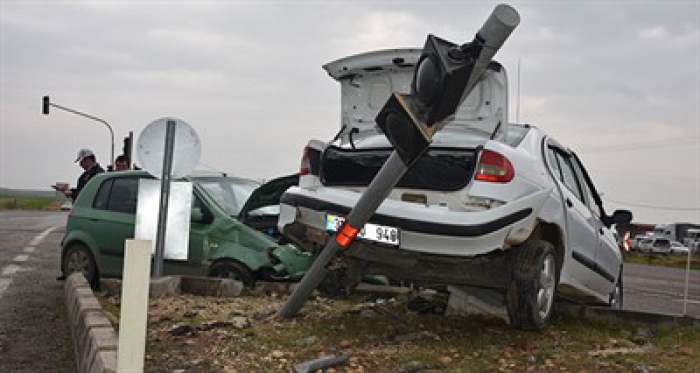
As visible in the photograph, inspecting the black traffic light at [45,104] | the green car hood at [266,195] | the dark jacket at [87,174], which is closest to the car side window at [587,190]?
the green car hood at [266,195]

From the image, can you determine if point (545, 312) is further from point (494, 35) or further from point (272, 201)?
point (272, 201)

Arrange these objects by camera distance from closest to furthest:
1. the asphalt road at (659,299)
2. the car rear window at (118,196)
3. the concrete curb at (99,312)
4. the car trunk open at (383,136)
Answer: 1. the concrete curb at (99,312)
2. the car trunk open at (383,136)
3. the car rear window at (118,196)
4. the asphalt road at (659,299)

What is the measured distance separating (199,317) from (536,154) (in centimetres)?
300

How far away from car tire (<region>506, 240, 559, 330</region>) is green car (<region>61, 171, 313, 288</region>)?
3431mm

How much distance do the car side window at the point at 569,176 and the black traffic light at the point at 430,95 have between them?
2.85 meters

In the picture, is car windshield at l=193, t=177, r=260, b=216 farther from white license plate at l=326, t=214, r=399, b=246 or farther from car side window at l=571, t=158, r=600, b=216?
white license plate at l=326, t=214, r=399, b=246

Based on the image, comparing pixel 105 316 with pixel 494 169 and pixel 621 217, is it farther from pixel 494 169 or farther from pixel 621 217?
pixel 621 217

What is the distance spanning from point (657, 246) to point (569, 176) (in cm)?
5579

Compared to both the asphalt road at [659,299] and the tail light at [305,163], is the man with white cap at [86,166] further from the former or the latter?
the asphalt road at [659,299]

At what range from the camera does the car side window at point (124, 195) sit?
10195 millimetres

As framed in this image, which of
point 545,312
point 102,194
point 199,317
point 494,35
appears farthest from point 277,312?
point 102,194

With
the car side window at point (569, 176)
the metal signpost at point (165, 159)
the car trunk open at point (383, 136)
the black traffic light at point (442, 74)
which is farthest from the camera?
the metal signpost at point (165, 159)

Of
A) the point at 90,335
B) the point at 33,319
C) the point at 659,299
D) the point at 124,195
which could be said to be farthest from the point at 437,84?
the point at 659,299

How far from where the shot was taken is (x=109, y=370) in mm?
4328
